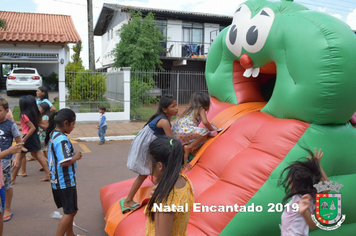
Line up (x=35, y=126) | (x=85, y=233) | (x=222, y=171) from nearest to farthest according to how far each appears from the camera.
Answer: (x=222, y=171) → (x=85, y=233) → (x=35, y=126)

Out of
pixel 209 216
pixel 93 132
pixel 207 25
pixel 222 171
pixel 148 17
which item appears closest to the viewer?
pixel 209 216

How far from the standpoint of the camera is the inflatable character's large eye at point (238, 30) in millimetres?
4160

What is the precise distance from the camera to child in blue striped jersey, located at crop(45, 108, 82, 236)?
128 inches

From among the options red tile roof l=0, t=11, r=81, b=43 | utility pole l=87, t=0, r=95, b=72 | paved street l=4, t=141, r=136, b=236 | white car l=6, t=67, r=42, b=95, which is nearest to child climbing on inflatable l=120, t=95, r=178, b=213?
paved street l=4, t=141, r=136, b=236

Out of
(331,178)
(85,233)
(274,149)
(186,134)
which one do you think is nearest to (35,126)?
(85,233)

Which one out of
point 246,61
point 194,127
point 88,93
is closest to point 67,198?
point 194,127

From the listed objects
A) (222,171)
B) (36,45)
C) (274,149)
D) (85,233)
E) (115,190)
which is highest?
(36,45)

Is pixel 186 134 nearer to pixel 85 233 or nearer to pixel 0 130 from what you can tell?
pixel 85 233

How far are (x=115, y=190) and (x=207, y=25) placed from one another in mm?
20133

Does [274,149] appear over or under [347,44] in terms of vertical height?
under

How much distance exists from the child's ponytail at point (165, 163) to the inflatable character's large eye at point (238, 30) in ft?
8.53

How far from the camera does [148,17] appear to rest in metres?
19.5

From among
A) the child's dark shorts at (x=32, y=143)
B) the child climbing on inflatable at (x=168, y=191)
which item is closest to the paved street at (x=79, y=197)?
the child's dark shorts at (x=32, y=143)

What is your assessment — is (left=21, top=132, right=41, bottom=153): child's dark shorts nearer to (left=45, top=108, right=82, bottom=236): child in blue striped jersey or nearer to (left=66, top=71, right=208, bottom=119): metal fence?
(left=45, top=108, right=82, bottom=236): child in blue striped jersey
